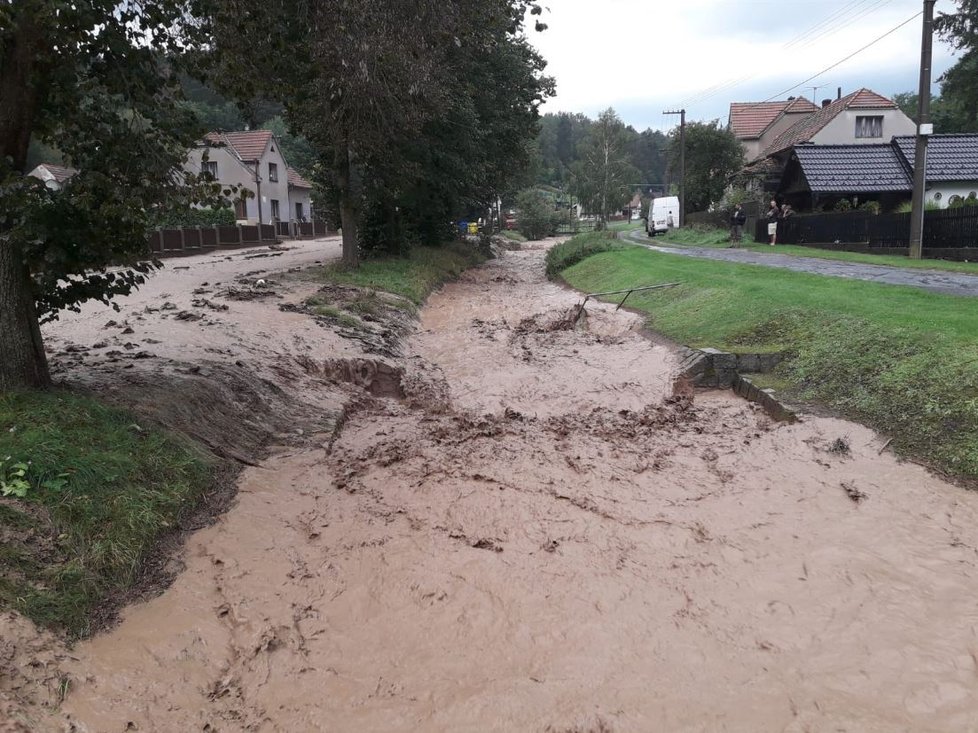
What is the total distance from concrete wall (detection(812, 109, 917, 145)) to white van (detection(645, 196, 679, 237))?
35.3 ft

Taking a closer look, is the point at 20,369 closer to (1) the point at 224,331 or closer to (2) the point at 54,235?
(2) the point at 54,235

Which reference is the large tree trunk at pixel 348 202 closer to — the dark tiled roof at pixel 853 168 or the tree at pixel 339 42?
the tree at pixel 339 42

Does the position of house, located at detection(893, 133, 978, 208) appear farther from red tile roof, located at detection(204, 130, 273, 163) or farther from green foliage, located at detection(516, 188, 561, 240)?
green foliage, located at detection(516, 188, 561, 240)

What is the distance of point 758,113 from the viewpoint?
2146 inches

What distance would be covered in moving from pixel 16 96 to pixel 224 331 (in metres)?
5.16

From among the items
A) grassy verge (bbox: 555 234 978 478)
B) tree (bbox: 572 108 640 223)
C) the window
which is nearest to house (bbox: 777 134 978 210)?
the window

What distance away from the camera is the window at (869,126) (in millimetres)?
41466

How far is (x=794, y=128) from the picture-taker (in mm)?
43844

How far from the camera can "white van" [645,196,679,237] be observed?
48500 mm

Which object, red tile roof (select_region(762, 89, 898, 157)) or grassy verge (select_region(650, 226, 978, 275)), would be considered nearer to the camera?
grassy verge (select_region(650, 226, 978, 275))

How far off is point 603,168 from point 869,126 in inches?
1765

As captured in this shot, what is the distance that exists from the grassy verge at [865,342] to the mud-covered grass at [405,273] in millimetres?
7096

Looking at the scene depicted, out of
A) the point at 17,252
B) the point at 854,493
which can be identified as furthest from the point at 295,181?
the point at 854,493

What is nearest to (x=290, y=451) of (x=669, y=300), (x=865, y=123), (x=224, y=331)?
(x=224, y=331)
